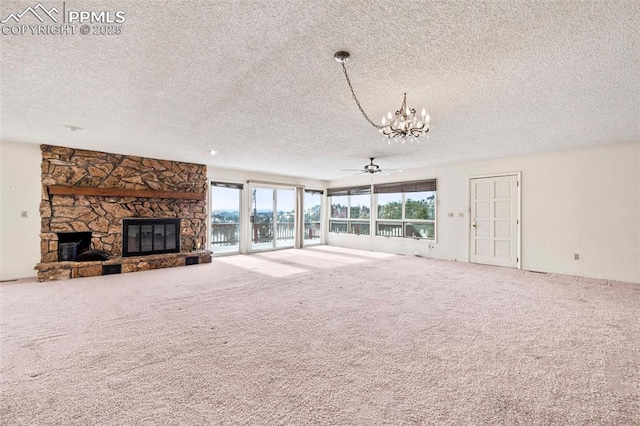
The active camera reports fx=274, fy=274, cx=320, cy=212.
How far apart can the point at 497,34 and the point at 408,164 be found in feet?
16.7

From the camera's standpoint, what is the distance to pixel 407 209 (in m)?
7.98

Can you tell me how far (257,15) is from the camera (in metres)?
1.74

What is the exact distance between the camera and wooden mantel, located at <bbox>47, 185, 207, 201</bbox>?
16.8 ft

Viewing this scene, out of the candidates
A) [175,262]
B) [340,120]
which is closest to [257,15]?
[340,120]

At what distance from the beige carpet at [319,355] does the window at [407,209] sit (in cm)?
334

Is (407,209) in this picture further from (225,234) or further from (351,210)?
(225,234)

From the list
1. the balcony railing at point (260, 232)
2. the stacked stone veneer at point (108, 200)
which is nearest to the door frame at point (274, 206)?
the balcony railing at point (260, 232)

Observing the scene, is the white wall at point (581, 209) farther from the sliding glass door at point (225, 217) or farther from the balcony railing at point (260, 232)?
the sliding glass door at point (225, 217)

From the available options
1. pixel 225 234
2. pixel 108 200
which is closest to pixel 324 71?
pixel 108 200

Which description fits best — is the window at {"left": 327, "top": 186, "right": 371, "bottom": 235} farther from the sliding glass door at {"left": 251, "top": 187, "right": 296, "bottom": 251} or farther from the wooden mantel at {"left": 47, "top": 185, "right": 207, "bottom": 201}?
the wooden mantel at {"left": 47, "top": 185, "right": 207, "bottom": 201}

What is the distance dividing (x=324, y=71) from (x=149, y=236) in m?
5.55

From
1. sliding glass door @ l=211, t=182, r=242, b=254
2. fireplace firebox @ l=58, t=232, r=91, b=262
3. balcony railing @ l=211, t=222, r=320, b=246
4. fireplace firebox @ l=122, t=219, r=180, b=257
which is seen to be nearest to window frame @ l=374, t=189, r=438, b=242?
balcony railing @ l=211, t=222, r=320, b=246

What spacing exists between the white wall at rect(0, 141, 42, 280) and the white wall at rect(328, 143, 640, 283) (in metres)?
8.96

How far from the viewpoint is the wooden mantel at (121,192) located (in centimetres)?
513
